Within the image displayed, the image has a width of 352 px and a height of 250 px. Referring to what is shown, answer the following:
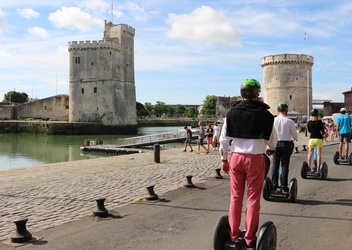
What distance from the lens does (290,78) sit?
63.3 meters

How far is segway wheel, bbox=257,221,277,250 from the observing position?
366 centimetres

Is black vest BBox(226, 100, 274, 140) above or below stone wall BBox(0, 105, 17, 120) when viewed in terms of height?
below

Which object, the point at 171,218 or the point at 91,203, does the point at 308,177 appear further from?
the point at 91,203

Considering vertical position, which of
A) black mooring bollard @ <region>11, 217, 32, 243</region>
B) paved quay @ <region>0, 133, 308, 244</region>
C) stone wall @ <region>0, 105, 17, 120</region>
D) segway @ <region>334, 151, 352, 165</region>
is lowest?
paved quay @ <region>0, 133, 308, 244</region>

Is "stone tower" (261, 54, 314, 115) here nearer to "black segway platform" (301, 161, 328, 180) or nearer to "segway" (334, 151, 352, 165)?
"segway" (334, 151, 352, 165)

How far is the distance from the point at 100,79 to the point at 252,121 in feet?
213

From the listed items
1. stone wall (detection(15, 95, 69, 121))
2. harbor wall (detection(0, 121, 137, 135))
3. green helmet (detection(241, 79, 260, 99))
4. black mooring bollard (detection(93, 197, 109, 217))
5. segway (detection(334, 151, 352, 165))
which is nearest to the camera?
green helmet (detection(241, 79, 260, 99))

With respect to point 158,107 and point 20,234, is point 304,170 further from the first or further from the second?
point 158,107

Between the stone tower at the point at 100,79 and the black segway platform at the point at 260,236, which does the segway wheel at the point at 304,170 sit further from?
the stone tower at the point at 100,79

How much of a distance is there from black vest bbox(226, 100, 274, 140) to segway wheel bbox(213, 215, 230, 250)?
1029 mm

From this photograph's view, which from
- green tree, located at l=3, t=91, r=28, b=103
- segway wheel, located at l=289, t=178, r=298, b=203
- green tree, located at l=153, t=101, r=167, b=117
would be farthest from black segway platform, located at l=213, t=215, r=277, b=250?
green tree, located at l=153, t=101, r=167, b=117

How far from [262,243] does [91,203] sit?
4.51 m

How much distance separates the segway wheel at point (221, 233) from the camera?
3931mm

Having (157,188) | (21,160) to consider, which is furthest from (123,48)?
(157,188)
